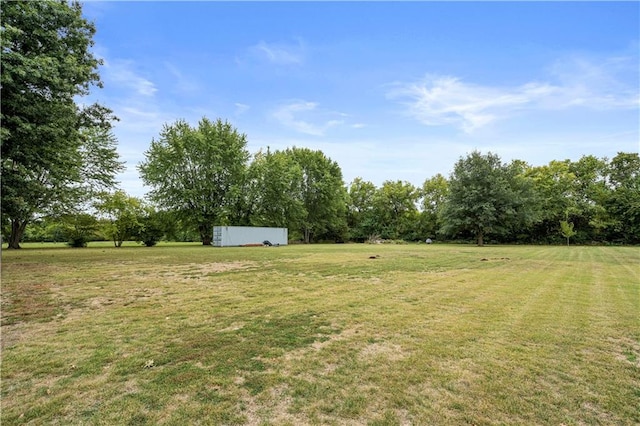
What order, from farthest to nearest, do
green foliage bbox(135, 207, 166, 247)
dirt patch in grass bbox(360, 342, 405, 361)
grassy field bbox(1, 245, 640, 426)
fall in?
1. green foliage bbox(135, 207, 166, 247)
2. dirt patch in grass bbox(360, 342, 405, 361)
3. grassy field bbox(1, 245, 640, 426)

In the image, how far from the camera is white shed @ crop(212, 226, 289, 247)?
90.4 feet

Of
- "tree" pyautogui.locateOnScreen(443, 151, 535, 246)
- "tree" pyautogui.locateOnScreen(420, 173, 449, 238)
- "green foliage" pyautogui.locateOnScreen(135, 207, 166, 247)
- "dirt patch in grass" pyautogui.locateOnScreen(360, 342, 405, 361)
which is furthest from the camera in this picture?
"tree" pyautogui.locateOnScreen(420, 173, 449, 238)

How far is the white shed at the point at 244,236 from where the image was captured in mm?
27562

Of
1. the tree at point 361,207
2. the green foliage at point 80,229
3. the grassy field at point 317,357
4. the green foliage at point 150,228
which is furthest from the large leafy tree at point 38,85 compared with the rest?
the tree at point 361,207

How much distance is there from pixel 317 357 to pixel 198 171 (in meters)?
32.0

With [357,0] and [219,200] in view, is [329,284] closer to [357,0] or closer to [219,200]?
[357,0]

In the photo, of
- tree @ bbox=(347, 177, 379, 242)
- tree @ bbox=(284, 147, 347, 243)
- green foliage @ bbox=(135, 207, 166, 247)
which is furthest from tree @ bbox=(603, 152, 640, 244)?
green foliage @ bbox=(135, 207, 166, 247)

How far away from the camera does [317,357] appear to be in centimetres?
337

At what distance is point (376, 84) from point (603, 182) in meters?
40.6

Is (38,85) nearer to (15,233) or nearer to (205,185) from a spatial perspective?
(15,233)

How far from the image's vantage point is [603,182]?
133 ft

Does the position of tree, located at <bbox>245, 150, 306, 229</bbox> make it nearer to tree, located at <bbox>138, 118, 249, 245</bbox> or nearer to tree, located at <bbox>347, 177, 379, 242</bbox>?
tree, located at <bbox>138, 118, 249, 245</bbox>

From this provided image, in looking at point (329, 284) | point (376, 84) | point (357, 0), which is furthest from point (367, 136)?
point (329, 284)

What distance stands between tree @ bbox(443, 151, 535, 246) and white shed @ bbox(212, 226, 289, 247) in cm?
2075
